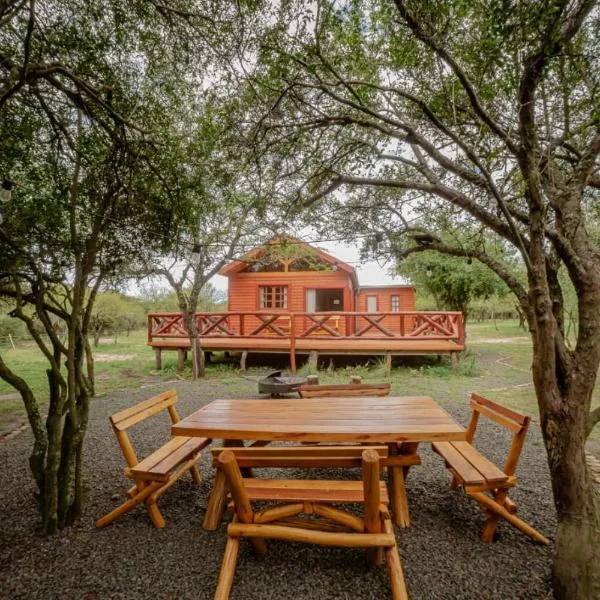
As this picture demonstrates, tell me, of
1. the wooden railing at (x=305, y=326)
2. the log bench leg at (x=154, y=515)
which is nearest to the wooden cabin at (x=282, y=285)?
Result: the wooden railing at (x=305, y=326)

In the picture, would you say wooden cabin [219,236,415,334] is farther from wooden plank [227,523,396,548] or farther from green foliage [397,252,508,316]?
wooden plank [227,523,396,548]

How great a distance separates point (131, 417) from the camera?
8.75 feet

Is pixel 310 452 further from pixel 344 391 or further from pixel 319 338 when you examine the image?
pixel 319 338

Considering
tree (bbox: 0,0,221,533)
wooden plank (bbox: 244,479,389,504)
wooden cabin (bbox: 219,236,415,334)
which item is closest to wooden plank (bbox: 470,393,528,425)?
wooden plank (bbox: 244,479,389,504)

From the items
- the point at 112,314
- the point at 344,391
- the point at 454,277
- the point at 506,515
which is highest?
the point at 454,277

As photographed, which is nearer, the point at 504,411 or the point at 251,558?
the point at 251,558

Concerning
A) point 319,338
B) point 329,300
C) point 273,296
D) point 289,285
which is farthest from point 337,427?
point 329,300

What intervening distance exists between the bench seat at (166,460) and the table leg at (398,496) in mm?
1640

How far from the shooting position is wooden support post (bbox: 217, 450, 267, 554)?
161 cm

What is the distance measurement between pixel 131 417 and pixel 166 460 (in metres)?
0.46

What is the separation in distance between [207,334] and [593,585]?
9988 mm

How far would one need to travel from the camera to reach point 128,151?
2938 millimetres

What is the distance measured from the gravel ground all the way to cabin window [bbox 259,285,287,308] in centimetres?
998

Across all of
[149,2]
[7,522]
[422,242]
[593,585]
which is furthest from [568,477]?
[149,2]
